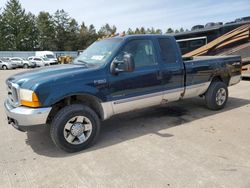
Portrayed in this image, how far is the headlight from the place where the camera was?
3908 millimetres

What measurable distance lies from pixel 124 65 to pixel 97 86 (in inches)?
22.9

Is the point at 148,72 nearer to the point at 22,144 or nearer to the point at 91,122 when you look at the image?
the point at 91,122

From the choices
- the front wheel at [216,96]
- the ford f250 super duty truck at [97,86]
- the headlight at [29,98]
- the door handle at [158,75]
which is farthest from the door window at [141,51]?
the front wheel at [216,96]

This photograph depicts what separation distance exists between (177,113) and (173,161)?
8.97ft

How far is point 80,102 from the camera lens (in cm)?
462

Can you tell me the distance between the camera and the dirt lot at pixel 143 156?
11.0 feet

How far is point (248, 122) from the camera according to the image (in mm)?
5492

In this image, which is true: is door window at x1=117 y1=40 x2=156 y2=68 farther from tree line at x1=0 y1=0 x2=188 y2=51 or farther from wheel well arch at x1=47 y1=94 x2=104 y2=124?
tree line at x1=0 y1=0 x2=188 y2=51

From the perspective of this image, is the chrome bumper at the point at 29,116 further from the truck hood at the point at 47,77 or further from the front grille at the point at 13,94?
the truck hood at the point at 47,77

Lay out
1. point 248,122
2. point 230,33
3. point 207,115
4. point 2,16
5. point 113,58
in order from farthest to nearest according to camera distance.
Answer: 1. point 2,16
2. point 230,33
3. point 207,115
4. point 248,122
5. point 113,58

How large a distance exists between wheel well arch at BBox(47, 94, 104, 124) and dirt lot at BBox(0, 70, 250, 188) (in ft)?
1.86

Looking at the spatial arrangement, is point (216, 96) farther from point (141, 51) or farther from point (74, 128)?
point (74, 128)

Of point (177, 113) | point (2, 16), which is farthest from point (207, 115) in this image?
point (2, 16)

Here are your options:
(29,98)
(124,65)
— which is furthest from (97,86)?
(29,98)
